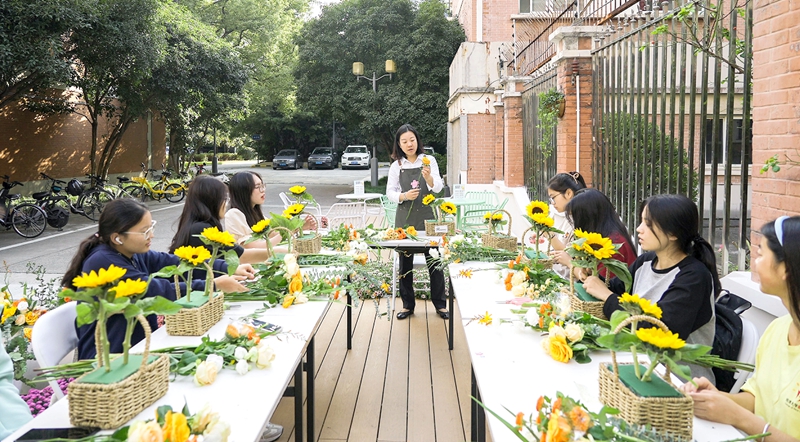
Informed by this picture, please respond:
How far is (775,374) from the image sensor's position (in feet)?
6.53

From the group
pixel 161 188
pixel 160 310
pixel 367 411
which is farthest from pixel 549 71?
pixel 161 188

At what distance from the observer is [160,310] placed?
1.82m

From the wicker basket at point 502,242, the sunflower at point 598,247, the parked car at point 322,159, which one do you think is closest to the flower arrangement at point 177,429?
the sunflower at point 598,247

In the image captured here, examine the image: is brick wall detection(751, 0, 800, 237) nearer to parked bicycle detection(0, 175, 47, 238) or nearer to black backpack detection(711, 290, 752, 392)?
black backpack detection(711, 290, 752, 392)

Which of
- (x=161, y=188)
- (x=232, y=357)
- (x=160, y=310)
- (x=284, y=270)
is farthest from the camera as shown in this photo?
(x=161, y=188)

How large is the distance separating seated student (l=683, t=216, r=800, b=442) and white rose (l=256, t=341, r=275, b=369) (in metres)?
1.35

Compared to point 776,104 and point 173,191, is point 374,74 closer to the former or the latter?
point 173,191

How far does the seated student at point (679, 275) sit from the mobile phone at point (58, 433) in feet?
6.31

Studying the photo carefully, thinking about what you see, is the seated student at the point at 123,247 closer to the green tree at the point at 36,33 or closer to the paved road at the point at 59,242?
the paved road at the point at 59,242

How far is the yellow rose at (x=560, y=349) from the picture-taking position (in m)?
2.27

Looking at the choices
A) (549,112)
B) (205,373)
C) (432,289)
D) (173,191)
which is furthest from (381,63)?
(205,373)

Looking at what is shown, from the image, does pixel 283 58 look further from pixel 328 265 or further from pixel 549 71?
pixel 328 265

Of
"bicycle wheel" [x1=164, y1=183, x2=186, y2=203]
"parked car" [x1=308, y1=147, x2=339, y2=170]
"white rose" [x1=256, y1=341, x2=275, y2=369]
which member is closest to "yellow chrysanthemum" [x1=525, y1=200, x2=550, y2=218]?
"white rose" [x1=256, y1=341, x2=275, y2=369]

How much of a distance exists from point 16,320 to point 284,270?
1.25m
